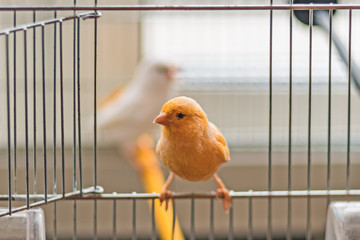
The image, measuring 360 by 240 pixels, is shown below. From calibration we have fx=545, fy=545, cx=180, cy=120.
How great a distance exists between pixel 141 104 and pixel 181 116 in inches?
40.0

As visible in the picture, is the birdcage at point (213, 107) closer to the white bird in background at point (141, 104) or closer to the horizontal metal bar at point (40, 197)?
the white bird in background at point (141, 104)

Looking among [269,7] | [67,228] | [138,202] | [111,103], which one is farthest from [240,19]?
[269,7]

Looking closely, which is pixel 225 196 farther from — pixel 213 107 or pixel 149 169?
pixel 213 107

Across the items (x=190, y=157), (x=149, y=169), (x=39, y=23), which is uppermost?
(x=39, y=23)

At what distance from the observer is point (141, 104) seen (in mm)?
1759

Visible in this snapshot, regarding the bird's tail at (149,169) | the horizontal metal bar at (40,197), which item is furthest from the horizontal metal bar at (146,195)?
the bird's tail at (149,169)

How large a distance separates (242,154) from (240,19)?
540mm

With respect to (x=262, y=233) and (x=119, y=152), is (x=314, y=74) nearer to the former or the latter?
(x=262, y=233)

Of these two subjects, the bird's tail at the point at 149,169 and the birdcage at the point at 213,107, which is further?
the birdcage at the point at 213,107

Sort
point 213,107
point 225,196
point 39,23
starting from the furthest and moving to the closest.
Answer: point 213,107, point 225,196, point 39,23

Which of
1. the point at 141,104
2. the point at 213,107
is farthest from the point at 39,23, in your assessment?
the point at 213,107

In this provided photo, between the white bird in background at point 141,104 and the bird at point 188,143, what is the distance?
94 cm

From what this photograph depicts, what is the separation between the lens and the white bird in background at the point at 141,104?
1.76 m

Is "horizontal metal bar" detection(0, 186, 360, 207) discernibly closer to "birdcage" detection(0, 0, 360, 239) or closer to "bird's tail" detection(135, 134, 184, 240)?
"bird's tail" detection(135, 134, 184, 240)
